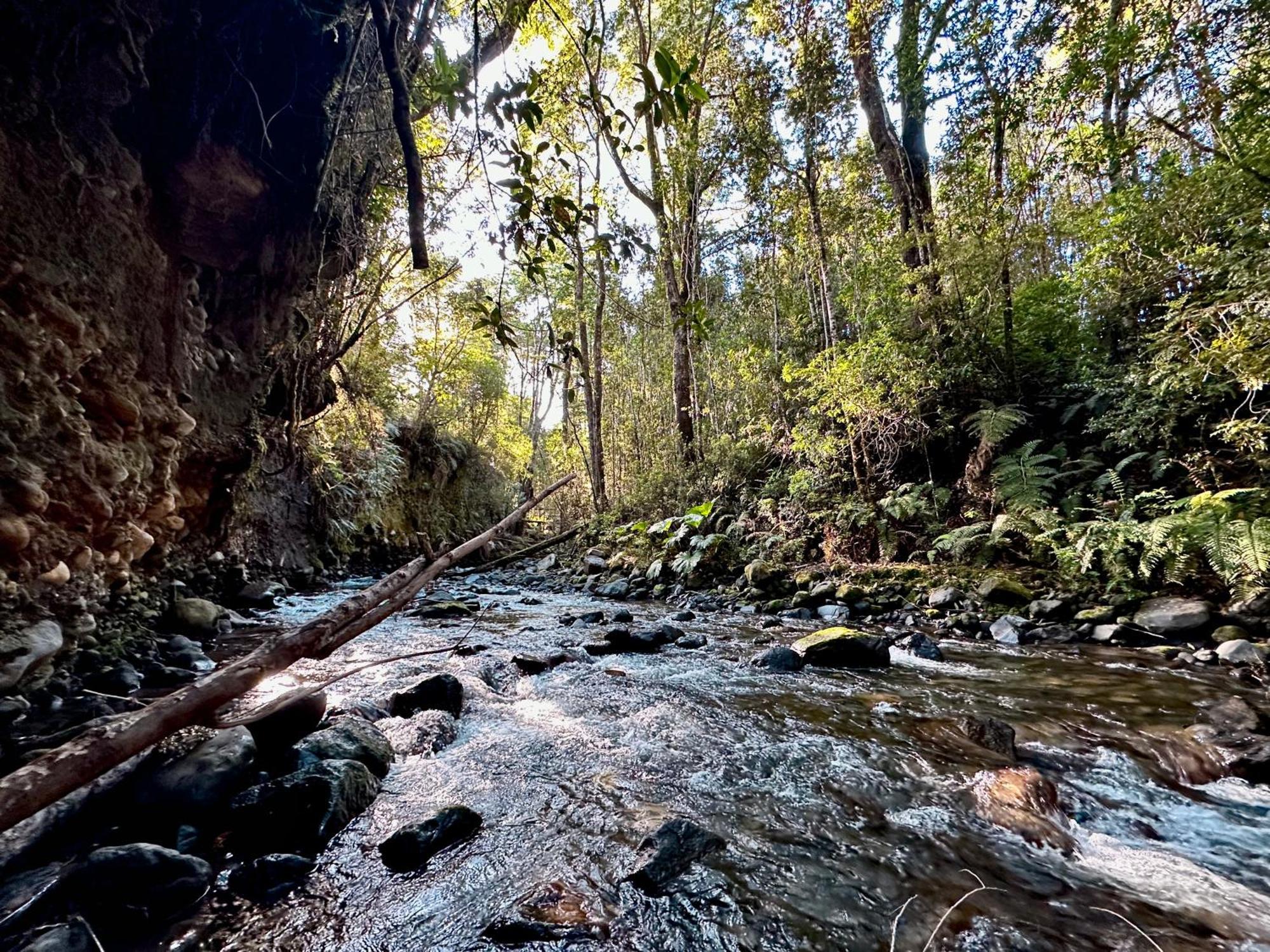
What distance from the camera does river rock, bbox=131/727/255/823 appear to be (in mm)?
2172

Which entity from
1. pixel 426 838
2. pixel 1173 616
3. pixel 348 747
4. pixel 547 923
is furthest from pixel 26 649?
pixel 1173 616

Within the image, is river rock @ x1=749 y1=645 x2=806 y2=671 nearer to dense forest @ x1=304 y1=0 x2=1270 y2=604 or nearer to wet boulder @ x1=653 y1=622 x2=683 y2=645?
wet boulder @ x1=653 y1=622 x2=683 y2=645

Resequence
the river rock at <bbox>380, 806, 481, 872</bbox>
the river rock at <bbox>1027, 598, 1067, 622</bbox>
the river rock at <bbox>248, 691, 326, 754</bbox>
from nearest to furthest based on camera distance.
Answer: the river rock at <bbox>380, 806, 481, 872</bbox> → the river rock at <bbox>248, 691, 326, 754</bbox> → the river rock at <bbox>1027, 598, 1067, 622</bbox>

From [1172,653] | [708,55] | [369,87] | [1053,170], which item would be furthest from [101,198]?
[708,55]

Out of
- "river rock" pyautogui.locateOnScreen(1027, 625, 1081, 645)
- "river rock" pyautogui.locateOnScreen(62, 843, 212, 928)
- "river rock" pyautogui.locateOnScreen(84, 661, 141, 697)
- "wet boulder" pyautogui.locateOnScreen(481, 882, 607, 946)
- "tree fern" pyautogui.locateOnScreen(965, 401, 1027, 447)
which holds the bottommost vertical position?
"river rock" pyautogui.locateOnScreen(1027, 625, 1081, 645)

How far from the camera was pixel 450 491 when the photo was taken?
17.2 m

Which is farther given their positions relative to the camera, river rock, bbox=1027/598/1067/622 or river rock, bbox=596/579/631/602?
river rock, bbox=596/579/631/602

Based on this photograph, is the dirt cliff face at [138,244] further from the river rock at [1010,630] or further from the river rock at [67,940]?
the river rock at [1010,630]

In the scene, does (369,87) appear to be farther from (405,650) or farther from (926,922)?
(926,922)

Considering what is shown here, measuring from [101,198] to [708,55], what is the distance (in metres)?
12.4

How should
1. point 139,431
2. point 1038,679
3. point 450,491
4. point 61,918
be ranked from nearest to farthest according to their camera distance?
point 61,918, point 139,431, point 1038,679, point 450,491

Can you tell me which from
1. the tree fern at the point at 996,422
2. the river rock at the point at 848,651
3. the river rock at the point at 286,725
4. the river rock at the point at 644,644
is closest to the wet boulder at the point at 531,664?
the river rock at the point at 644,644

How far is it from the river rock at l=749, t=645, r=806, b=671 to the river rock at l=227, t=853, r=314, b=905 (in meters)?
3.62

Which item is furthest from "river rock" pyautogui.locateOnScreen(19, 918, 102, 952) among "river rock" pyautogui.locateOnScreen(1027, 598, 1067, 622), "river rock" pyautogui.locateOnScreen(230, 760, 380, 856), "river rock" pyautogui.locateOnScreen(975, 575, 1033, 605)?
"river rock" pyautogui.locateOnScreen(975, 575, 1033, 605)
